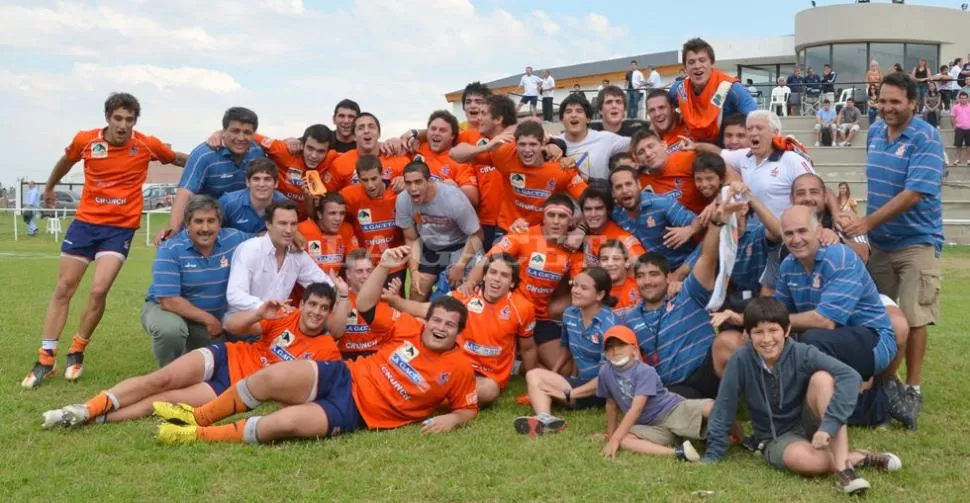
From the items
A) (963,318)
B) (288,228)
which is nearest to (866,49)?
→ (963,318)

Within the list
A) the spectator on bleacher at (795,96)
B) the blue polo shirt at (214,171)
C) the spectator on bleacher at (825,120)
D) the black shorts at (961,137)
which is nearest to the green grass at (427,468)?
the blue polo shirt at (214,171)

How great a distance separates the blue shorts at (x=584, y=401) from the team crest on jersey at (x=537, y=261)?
Result: 3.59ft

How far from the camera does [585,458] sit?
5.22 metres

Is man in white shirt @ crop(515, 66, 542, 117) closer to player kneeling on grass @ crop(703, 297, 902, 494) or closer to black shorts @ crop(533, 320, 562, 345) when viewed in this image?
black shorts @ crop(533, 320, 562, 345)

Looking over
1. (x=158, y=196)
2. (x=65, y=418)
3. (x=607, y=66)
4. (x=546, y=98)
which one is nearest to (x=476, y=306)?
(x=65, y=418)

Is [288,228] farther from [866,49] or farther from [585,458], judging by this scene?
[866,49]

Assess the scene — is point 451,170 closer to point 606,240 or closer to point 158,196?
point 606,240

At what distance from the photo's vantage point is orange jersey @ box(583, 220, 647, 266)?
23.1 ft

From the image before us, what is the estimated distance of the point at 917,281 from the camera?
6.39m

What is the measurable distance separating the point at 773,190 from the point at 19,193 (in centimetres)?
2953

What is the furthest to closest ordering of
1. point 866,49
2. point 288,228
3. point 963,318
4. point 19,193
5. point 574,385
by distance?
point 866,49, point 19,193, point 963,318, point 288,228, point 574,385

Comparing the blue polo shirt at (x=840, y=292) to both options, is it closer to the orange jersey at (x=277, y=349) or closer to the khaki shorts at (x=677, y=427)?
the khaki shorts at (x=677, y=427)

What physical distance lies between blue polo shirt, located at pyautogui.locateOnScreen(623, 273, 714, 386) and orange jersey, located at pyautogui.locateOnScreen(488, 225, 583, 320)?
3.57 ft

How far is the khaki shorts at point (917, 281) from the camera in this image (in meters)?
6.34
